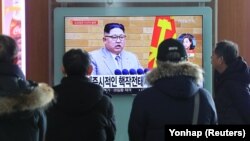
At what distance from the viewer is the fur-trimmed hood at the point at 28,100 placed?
3.36m

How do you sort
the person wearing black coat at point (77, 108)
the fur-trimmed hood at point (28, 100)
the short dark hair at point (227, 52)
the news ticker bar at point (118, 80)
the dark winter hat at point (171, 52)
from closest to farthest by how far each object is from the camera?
Result: 1. the fur-trimmed hood at point (28, 100)
2. the dark winter hat at point (171, 52)
3. the person wearing black coat at point (77, 108)
4. the short dark hair at point (227, 52)
5. the news ticker bar at point (118, 80)

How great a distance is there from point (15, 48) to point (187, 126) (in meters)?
1.27

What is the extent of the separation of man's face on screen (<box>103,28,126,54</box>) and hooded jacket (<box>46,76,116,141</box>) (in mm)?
2628

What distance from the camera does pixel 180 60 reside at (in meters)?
3.57

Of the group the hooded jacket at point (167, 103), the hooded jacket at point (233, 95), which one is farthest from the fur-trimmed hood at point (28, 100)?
the hooded jacket at point (233, 95)

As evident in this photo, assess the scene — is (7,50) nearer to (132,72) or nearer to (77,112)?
(77,112)

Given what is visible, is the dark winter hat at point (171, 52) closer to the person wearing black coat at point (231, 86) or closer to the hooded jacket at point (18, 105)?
the hooded jacket at point (18, 105)

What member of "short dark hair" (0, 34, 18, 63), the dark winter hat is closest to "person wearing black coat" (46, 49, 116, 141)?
"short dark hair" (0, 34, 18, 63)

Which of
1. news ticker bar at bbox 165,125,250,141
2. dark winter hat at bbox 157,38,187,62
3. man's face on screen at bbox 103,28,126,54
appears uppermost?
man's face on screen at bbox 103,28,126,54

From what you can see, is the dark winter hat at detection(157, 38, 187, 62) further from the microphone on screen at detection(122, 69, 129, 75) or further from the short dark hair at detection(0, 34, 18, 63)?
the microphone on screen at detection(122, 69, 129, 75)

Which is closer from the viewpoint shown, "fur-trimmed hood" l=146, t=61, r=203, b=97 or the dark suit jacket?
"fur-trimmed hood" l=146, t=61, r=203, b=97

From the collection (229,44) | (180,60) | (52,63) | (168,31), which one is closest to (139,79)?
(168,31)

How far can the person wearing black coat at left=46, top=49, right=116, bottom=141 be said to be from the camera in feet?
12.1

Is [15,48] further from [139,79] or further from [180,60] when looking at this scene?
[139,79]
